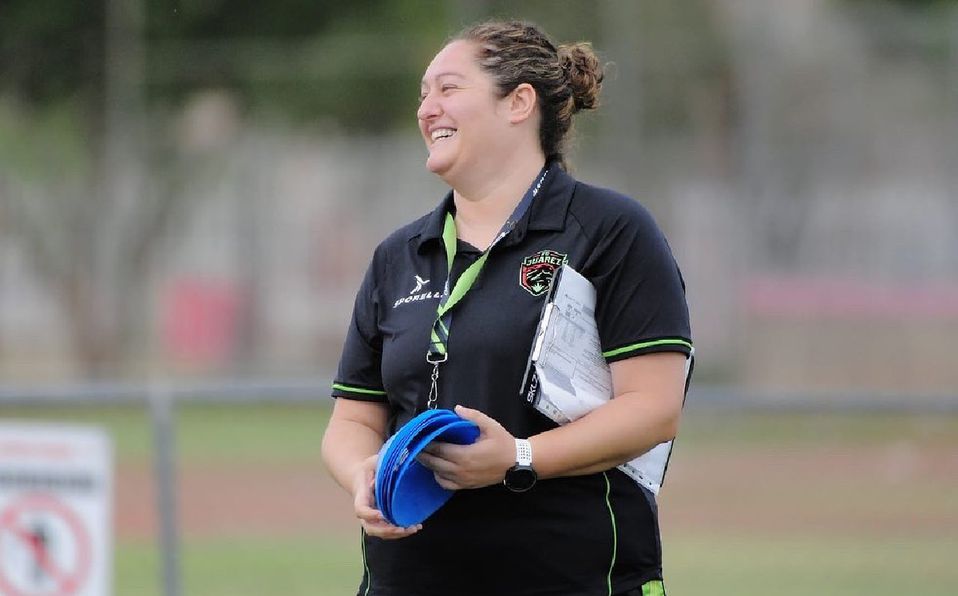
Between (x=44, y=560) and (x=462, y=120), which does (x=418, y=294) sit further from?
(x=44, y=560)

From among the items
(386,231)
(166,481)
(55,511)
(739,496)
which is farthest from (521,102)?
(386,231)

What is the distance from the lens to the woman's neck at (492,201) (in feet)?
11.9

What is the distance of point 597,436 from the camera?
11.0ft

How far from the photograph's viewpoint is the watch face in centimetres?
333

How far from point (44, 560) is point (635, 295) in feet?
11.1

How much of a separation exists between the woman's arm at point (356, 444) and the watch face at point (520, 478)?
0.91 feet

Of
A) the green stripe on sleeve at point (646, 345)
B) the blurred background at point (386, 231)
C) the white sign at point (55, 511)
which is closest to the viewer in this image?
the green stripe on sleeve at point (646, 345)

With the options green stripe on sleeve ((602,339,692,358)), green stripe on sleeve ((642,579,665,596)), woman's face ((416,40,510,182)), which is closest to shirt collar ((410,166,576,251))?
woman's face ((416,40,510,182))

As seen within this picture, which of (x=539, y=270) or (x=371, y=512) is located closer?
(x=371, y=512)

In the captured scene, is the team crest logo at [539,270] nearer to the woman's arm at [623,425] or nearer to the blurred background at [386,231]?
the woman's arm at [623,425]

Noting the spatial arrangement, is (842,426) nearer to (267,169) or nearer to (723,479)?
(723,479)

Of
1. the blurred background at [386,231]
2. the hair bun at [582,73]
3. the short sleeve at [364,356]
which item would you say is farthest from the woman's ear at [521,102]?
the blurred background at [386,231]

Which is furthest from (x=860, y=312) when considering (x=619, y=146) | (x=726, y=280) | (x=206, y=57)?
(x=206, y=57)

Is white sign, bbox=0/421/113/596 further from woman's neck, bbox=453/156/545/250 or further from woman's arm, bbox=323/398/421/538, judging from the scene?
woman's neck, bbox=453/156/545/250
